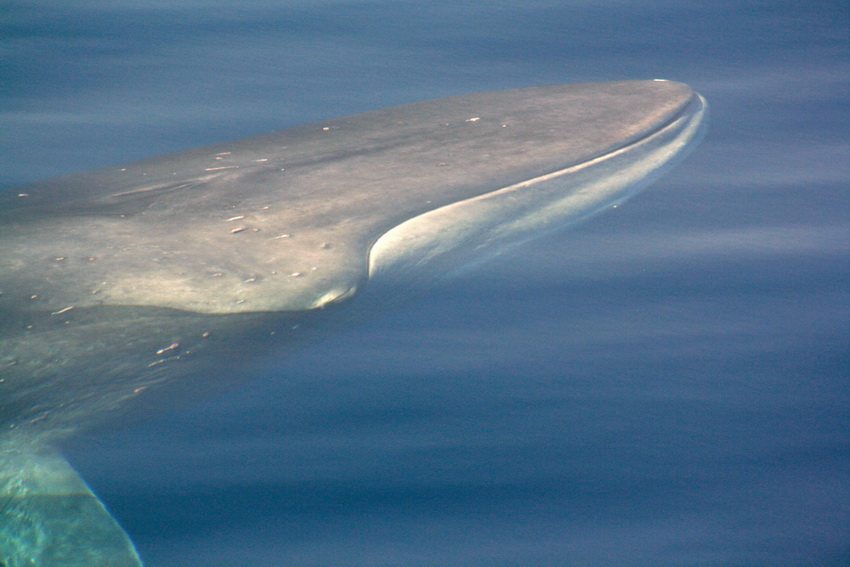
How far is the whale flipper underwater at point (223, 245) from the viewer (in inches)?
74.5

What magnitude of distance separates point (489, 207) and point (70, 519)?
5.02 feet

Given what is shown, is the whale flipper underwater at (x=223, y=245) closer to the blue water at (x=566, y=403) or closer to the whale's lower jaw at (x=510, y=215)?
the whale's lower jaw at (x=510, y=215)

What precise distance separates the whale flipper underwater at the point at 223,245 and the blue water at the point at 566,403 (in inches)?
7.8

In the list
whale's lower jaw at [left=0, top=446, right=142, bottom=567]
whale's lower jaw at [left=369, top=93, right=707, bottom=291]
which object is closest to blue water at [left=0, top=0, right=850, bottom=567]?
whale's lower jaw at [left=0, top=446, right=142, bottom=567]

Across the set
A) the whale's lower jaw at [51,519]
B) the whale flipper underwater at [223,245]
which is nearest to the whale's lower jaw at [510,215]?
the whale flipper underwater at [223,245]

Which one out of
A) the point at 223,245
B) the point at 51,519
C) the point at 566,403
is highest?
the point at 223,245

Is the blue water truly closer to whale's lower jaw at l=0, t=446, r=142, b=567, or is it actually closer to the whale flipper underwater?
whale's lower jaw at l=0, t=446, r=142, b=567

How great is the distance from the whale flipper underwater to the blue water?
0.20 metres

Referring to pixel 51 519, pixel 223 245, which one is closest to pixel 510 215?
pixel 223 245

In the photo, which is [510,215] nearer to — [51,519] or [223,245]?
[223,245]

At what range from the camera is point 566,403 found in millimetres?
2402

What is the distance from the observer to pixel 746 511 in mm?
2090

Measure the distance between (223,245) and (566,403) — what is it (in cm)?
118

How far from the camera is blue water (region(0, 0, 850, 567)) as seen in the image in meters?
2.08
